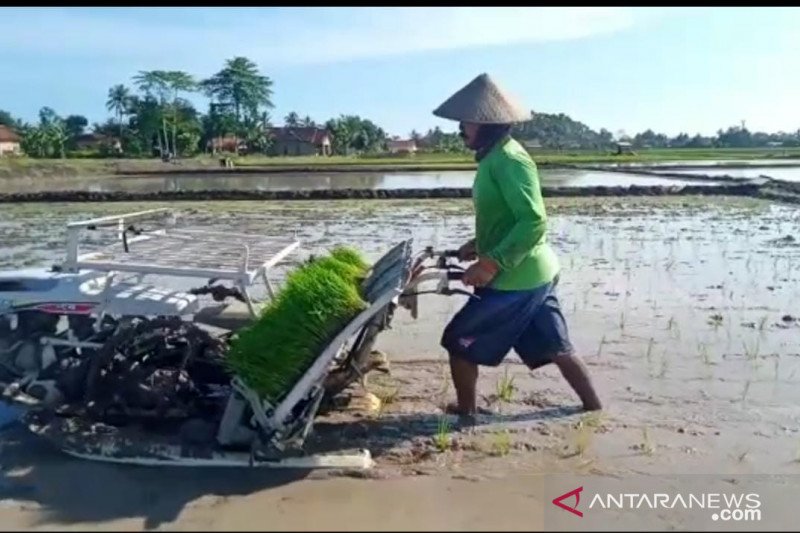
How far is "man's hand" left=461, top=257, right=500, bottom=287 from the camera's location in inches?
167

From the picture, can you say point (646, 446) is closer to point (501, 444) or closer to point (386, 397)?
point (501, 444)

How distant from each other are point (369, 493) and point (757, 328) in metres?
4.61

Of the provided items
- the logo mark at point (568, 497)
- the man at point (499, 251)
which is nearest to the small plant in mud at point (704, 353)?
the man at point (499, 251)

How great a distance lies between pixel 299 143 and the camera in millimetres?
78000

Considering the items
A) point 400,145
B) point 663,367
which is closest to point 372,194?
point 663,367

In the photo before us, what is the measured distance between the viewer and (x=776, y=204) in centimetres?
2069

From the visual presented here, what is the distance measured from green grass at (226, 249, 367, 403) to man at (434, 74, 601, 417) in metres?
0.68

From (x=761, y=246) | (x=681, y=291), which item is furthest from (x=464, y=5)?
(x=761, y=246)

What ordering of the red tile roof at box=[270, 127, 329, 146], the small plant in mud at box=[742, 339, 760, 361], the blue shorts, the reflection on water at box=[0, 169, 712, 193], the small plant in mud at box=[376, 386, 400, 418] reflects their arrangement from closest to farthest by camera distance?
the blue shorts → the small plant in mud at box=[376, 386, 400, 418] → the small plant in mud at box=[742, 339, 760, 361] → the reflection on water at box=[0, 169, 712, 193] → the red tile roof at box=[270, 127, 329, 146]

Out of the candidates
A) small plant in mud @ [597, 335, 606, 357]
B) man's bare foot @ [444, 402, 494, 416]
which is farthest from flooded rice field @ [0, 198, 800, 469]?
man's bare foot @ [444, 402, 494, 416]

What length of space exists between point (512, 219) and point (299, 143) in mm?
74937

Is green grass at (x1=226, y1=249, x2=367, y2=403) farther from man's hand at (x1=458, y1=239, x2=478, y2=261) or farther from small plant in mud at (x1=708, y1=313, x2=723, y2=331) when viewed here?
small plant in mud at (x1=708, y1=313, x2=723, y2=331)

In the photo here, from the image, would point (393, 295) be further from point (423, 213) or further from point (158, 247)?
point (423, 213)

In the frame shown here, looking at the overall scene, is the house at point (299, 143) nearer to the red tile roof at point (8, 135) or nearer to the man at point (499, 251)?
the red tile roof at point (8, 135)
